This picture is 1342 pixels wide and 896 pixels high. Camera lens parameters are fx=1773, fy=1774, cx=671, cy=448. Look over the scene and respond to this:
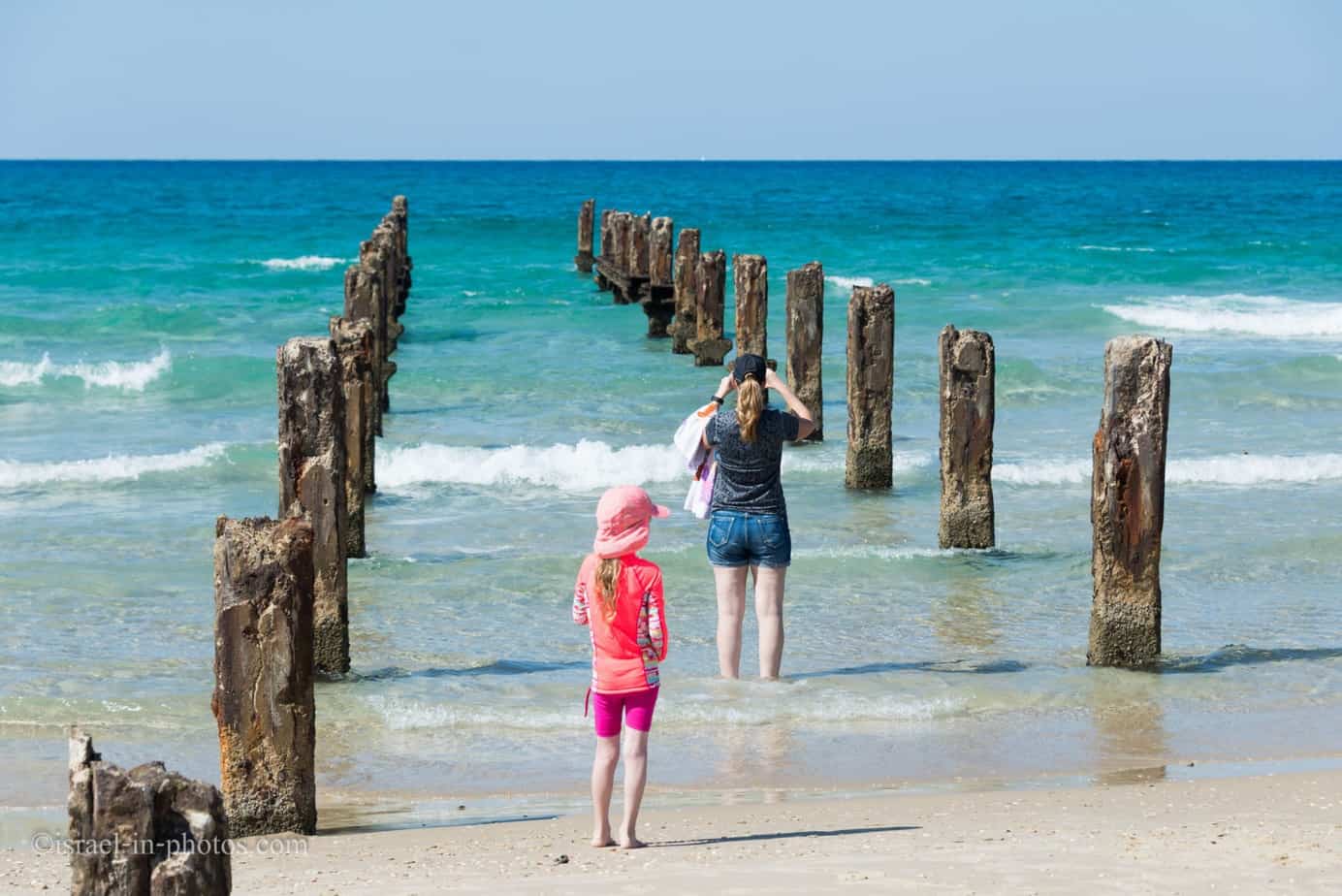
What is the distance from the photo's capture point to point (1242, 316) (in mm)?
30188

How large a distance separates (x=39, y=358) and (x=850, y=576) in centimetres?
1713

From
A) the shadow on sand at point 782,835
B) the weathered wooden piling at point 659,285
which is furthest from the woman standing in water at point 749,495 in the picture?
the weathered wooden piling at point 659,285

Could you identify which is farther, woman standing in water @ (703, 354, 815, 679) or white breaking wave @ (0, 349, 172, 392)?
white breaking wave @ (0, 349, 172, 392)

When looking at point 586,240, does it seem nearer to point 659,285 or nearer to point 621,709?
point 659,285

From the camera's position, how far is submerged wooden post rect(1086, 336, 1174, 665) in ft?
28.2

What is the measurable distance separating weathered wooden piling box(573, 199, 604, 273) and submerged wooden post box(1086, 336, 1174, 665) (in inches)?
1227

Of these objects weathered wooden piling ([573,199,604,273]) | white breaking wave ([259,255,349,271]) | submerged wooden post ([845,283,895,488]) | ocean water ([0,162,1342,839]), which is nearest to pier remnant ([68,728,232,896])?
ocean water ([0,162,1342,839])

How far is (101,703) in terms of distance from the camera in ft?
27.0

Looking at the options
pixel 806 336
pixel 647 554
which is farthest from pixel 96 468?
pixel 806 336

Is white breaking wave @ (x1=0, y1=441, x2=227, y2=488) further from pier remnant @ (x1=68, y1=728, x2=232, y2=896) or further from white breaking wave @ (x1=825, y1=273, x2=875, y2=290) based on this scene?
white breaking wave @ (x1=825, y1=273, x2=875, y2=290)

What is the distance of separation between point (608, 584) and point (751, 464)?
214cm

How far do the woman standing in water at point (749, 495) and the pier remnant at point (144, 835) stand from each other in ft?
14.3

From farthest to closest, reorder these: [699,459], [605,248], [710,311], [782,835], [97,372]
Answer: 1. [605,248]
2. [710,311]
3. [97,372]
4. [699,459]
5. [782,835]

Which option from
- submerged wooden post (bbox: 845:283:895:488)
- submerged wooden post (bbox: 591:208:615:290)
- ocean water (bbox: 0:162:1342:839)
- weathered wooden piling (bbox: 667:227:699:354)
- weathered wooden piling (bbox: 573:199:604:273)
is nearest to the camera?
ocean water (bbox: 0:162:1342:839)
